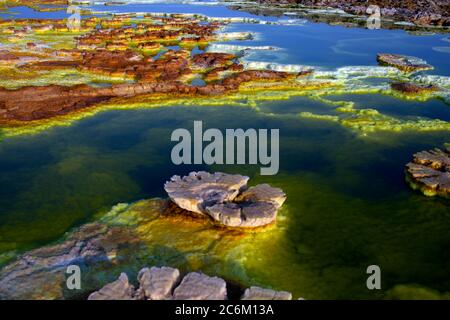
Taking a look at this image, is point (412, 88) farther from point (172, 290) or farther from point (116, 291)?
point (116, 291)

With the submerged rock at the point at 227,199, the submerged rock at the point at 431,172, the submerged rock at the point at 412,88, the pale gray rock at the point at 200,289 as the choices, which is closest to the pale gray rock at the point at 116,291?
the pale gray rock at the point at 200,289

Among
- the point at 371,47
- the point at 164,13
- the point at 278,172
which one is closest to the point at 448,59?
the point at 371,47

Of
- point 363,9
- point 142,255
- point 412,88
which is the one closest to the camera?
point 142,255

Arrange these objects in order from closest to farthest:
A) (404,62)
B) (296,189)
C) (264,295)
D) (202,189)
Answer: (264,295) → (202,189) → (296,189) → (404,62)

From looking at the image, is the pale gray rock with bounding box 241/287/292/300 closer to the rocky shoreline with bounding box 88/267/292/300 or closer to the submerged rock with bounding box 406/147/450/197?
the rocky shoreline with bounding box 88/267/292/300

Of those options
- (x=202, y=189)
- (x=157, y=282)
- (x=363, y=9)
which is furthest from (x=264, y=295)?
(x=363, y=9)

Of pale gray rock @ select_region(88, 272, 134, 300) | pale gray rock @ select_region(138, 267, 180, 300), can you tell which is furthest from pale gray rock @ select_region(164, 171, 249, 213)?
pale gray rock @ select_region(88, 272, 134, 300)

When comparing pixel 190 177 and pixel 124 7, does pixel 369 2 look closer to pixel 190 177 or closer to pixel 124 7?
pixel 124 7
